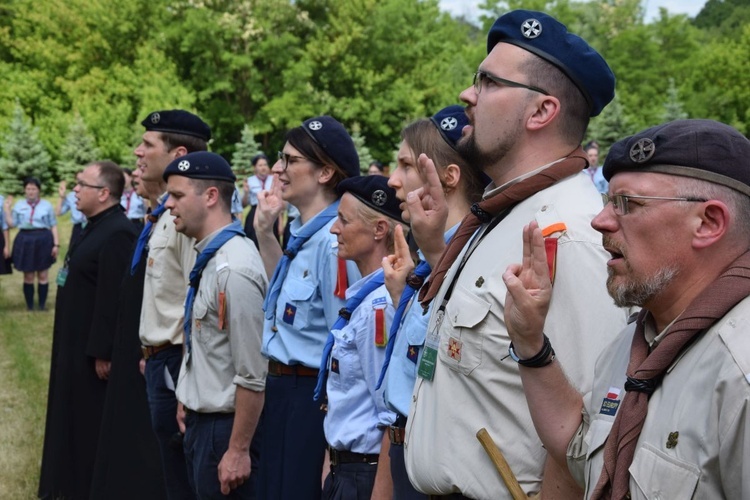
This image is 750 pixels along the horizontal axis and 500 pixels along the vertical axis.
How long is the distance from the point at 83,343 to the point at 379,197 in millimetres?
3555

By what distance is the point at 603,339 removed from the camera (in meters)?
2.74

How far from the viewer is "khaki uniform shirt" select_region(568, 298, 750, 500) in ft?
6.48

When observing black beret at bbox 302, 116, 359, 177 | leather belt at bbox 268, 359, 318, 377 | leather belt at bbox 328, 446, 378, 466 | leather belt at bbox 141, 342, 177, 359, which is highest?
black beret at bbox 302, 116, 359, 177

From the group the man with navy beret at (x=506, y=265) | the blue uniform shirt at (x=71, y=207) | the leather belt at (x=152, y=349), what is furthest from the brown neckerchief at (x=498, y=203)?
the blue uniform shirt at (x=71, y=207)

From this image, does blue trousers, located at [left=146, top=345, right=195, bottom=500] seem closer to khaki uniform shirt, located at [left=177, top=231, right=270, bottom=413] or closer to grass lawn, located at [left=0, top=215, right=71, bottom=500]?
khaki uniform shirt, located at [left=177, top=231, right=270, bottom=413]

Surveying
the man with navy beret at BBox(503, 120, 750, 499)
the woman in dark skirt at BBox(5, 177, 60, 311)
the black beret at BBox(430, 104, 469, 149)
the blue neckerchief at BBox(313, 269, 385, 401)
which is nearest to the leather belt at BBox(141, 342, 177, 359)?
the blue neckerchief at BBox(313, 269, 385, 401)

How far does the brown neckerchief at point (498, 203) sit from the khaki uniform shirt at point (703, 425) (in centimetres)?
93

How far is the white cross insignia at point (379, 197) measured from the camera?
444cm

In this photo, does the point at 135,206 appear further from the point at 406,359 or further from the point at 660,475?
the point at 660,475

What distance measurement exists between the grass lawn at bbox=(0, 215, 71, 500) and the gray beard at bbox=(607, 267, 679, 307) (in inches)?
251

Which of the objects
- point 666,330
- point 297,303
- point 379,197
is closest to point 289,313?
point 297,303

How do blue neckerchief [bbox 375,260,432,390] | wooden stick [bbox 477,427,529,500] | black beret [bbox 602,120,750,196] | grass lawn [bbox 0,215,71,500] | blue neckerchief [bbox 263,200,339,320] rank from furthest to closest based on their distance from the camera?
grass lawn [bbox 0,215,71,500], blue neckerchief [bbox 263,200,339,320], blue neckerchief [bbox 375,260,432,390], wooden stick [bbox 477,427,529,500], black beret [bbox 602,120,750,196]

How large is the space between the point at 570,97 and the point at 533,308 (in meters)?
0.86

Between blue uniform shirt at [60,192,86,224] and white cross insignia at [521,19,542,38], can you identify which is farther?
blue uniform shirt at [60,192,86,224]
